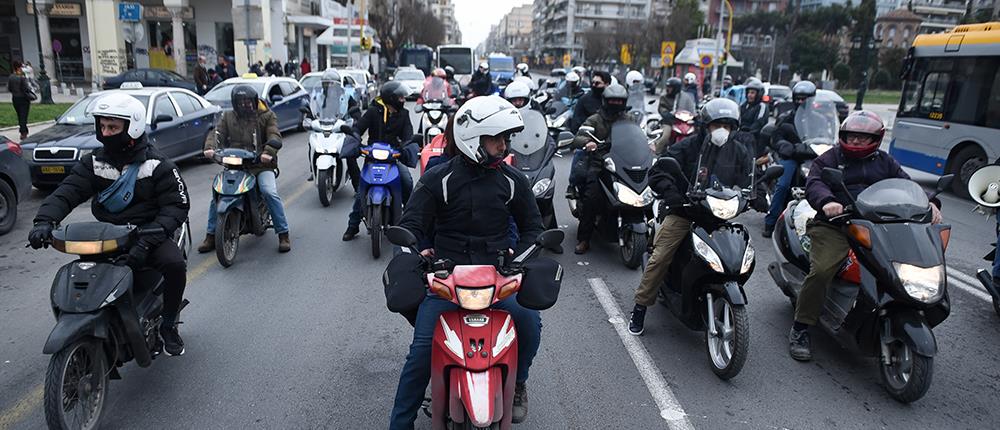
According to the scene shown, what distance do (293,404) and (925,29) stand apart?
278 ft

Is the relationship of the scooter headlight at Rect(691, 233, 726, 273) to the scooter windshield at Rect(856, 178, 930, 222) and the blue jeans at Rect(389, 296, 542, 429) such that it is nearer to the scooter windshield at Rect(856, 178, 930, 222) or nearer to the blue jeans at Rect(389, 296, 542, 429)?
the scooter windshield at Rect(856, 178, 930, 222)

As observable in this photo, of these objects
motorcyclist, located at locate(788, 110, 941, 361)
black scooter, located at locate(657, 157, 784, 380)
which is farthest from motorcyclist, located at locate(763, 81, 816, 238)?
black scooter, located at locate(657, 157, 784, 380)

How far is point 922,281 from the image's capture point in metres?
4.18

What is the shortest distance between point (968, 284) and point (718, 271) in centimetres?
430

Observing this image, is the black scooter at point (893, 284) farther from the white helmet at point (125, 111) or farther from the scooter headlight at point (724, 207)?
the white helmet at point (125, 111)

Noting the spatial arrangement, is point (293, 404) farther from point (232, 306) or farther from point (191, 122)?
point (191, 122)

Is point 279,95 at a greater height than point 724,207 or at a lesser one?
lesser

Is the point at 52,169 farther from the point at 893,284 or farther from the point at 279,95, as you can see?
the point at 893,284

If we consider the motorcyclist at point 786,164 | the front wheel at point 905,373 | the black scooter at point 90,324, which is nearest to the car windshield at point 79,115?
the black scooter at point 90,324

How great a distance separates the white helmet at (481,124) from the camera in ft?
10.8

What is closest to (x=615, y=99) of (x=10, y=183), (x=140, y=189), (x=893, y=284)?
(x=893, y=284)

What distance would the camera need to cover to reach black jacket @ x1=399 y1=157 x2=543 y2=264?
351cm

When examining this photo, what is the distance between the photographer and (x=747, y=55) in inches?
2397

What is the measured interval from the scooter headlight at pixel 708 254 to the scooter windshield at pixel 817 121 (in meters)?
5.08
